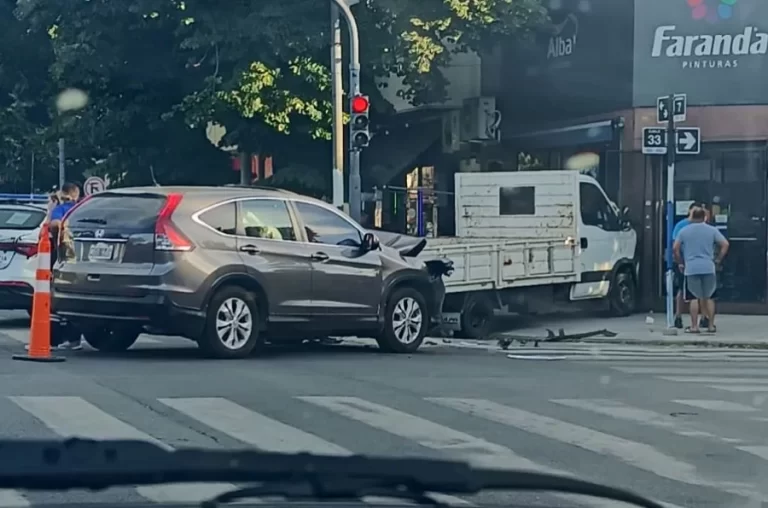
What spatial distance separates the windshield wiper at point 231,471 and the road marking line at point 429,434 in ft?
18.0

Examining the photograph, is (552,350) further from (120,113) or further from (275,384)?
(120,113)

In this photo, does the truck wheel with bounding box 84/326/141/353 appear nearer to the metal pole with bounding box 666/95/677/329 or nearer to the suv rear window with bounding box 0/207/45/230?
the suv rear window with bounding box 0/207/45/230

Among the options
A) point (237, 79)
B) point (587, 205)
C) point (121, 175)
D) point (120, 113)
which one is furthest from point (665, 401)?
point (121, 175)

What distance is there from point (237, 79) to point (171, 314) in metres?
10.4

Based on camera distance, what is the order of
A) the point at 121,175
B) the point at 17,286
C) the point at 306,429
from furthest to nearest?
the point at 121,175 < the point at 17,286 < the point at 306,429

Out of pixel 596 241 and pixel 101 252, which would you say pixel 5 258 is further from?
pixel 596 241

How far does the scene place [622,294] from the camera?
20.5 meters

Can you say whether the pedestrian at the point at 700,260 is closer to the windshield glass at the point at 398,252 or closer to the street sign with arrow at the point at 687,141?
the windshield glass at the point at 398,252

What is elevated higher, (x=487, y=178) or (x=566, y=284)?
(x=487, y=178)

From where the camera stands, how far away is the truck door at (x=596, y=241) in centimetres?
1925

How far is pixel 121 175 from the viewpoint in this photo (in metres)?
26.6

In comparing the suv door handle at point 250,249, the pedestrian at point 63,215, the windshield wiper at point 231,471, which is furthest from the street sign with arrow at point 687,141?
the windshield wiper at point 231,471

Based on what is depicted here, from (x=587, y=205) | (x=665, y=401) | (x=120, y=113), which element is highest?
(x=120, y=113)

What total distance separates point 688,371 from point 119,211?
18.9ft
